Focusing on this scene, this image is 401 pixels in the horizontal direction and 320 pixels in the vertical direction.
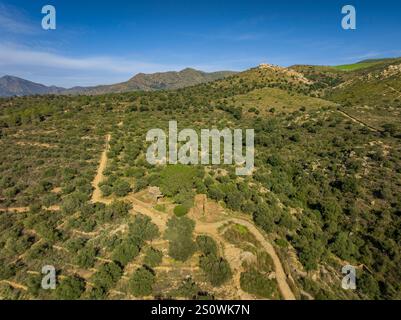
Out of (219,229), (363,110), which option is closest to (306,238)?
(219,229)

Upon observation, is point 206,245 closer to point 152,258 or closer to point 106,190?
point 152,258

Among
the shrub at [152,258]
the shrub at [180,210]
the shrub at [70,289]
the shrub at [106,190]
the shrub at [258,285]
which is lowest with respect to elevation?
the shrub at [258,285]

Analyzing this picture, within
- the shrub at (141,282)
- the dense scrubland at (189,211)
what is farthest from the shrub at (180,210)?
the shrub at (141,282)

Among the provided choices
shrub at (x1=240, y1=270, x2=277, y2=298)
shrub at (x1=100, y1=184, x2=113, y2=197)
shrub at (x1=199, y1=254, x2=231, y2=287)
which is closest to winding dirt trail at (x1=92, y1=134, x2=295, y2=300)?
shrub at (x1=240, y1=270, x2=277, y2=298)

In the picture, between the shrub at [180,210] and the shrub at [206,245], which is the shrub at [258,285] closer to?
the shrub at [206,245]

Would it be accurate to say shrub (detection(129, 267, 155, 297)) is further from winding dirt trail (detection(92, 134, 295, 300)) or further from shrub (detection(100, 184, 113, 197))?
shrub (detection(100, 184, 113, 197))

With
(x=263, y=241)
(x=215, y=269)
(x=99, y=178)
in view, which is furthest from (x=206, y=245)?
(x=99, y=178)
